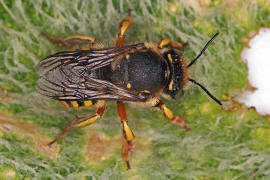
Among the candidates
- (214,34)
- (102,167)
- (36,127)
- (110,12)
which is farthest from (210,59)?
(36,127)

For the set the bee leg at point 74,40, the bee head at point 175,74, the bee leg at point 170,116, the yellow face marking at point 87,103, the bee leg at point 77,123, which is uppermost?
the bee leg at point 74,40

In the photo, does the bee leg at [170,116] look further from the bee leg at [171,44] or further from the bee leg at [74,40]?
the bee leg at [74,40]

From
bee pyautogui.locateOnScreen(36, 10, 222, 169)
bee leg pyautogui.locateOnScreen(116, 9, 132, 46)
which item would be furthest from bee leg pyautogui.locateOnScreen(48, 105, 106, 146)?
bee leg pyautogui.locateOnScreen(116, 9, 132, 46)

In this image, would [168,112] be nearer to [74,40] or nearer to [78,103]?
[78,103]

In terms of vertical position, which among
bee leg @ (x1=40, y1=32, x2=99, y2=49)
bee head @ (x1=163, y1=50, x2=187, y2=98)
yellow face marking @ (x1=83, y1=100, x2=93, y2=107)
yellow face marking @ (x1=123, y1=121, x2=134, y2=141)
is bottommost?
yellow face marking @ (x1=123, y1=121, x2=134, y2=141)

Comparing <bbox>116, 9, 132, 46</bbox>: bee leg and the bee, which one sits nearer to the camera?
the bee

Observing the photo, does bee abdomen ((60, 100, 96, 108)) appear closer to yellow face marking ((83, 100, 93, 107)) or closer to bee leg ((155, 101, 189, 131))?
yellow face marking ((83, 100, 93, 107))

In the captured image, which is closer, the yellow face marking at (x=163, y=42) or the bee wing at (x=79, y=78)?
the bee wing at (x=79, y=78)

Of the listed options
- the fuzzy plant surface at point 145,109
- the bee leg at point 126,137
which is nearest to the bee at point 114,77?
the bee leg at point 126,137
